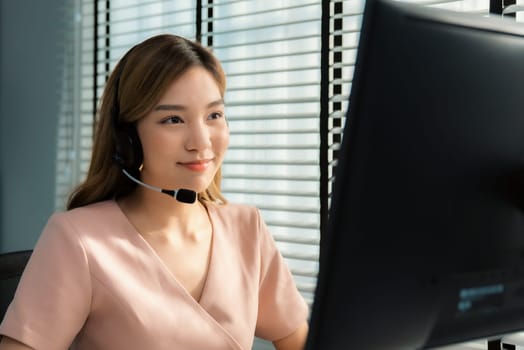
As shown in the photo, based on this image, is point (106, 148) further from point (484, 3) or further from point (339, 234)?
point (484, 3)

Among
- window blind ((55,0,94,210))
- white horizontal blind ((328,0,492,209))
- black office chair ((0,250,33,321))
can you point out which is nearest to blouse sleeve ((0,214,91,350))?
black office chair ((0,250,33,321))

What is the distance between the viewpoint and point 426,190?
0.70 meters

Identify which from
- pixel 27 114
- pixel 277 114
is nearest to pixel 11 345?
pixel 277 114

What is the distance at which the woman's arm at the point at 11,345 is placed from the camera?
1.24 metres

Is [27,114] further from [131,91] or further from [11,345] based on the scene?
[11,345]

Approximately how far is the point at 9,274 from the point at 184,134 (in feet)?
1.81

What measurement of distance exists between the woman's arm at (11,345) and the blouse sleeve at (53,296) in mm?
18

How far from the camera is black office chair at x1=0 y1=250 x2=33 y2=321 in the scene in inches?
60.0

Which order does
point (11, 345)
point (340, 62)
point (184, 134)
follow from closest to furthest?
1. point (11, 345)
2. point (184, 134)
3. point (340, 62)

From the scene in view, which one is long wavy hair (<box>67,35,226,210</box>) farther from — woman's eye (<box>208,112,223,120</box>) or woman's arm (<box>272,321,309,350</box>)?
woman's arm (<box>272,321,309,350</box>)

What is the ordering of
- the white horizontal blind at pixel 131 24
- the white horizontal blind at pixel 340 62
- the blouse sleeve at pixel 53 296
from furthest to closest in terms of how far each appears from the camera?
the white horizontal blind at pixel 131 24 → the white horizontal blind at pixel 340 62 → the blouse sleeve at pixel 53 296

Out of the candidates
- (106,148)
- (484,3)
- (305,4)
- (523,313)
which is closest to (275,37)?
(305,4)

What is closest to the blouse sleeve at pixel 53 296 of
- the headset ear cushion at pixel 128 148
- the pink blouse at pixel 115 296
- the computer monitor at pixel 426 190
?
the pink blouse at pixel 115 296

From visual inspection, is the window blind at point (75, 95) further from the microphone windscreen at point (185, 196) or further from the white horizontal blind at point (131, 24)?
the microphone windscreen at point (185, 196)
